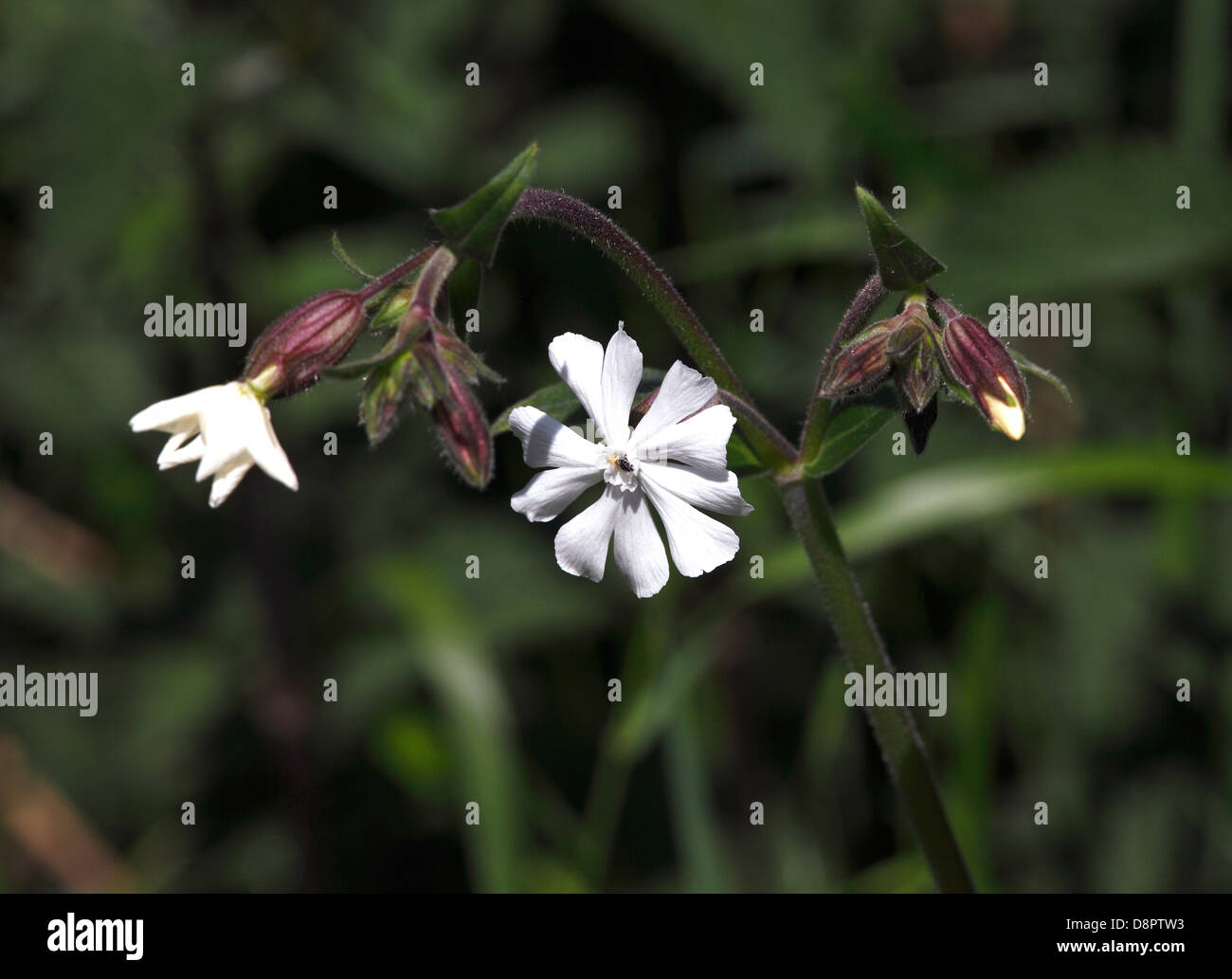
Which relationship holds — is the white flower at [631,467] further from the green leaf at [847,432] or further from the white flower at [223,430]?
the white flower at [223,430]

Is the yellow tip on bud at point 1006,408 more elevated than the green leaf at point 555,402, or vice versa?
the green leaf at point 555,402

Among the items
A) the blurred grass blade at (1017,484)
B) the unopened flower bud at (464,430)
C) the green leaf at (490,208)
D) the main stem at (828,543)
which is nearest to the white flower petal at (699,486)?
the main stem at (828,543)

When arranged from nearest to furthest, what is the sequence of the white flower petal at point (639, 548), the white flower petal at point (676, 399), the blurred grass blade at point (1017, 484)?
the white flower petal at point (676, 399)
the white flower petal at point (639, 548)
the blurred grass blade at point (1017, 484)

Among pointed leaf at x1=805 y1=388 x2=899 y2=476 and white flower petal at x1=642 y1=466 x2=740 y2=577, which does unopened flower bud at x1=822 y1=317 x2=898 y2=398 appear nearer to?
pointed leaf at x1=805 y1=388 x2=899 y2=476

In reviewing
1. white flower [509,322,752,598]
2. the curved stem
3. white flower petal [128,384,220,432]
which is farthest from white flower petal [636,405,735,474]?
white flower petal [128,384,220,432]

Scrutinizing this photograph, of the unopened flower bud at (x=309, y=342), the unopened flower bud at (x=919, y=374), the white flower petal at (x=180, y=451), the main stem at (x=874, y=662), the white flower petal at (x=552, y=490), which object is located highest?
the unopened flower bud at (x=309, y=342)

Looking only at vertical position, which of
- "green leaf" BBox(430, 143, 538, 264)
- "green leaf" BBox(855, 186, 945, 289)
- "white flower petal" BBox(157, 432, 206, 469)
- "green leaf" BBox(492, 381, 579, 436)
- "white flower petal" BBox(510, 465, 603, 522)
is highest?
"green leaf" BBox(430, 143, 538, 264)
